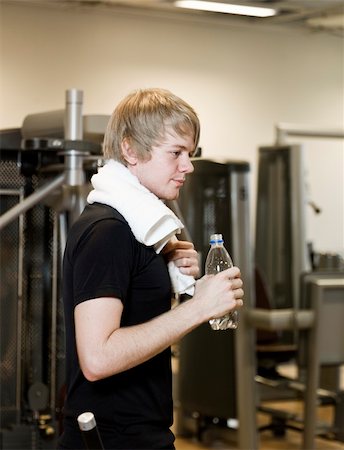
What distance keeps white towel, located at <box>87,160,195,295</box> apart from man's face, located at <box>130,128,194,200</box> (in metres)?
0.02

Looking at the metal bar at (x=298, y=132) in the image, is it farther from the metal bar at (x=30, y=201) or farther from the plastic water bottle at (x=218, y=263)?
the plastic water bottle at (x=218, y=263)

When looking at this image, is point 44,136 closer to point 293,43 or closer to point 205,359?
point 205,359

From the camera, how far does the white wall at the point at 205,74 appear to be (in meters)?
5.34

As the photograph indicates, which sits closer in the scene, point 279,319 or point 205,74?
point 279,319

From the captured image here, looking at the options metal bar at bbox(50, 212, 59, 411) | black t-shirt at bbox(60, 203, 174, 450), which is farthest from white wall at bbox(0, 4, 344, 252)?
black t-shirt at bbox(60, 203, 174, 450)

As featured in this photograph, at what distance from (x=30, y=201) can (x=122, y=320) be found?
4.80 feet

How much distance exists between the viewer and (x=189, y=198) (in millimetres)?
4320

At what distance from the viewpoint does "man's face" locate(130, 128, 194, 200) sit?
148cm

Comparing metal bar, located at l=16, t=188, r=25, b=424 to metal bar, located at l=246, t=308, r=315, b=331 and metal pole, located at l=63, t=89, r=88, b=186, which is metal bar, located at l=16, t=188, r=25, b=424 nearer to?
metal pole, located at l=63, t=89, r=88, b=186

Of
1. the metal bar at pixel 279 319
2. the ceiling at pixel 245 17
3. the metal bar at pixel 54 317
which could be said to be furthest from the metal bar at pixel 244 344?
the ceiling at pixel 245 17

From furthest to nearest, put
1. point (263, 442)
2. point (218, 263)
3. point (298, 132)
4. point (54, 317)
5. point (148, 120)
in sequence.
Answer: point (298, 132) → point (263, 442) → point (54, 317) → point (218, 263) → point (148, 120)

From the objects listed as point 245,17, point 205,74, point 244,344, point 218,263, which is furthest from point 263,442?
point 218,263

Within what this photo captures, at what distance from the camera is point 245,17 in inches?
199

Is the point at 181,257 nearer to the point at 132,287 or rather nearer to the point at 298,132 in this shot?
the point at 132,287
